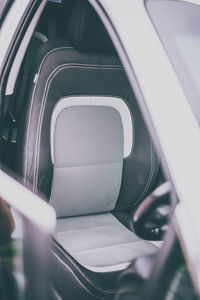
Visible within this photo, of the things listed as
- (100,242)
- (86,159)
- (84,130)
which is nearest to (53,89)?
(84,130)

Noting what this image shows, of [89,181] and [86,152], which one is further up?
[86,152]

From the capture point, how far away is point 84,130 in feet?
6.00

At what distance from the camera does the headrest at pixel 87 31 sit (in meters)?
1.61

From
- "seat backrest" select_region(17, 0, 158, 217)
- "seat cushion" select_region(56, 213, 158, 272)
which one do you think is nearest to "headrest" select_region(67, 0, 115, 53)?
"seat backrest" select_region(17, 0, 158, 217)

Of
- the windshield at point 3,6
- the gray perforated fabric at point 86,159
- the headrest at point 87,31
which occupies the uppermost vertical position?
the windshield at point 3,6

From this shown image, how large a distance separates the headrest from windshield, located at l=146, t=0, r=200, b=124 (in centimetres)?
49

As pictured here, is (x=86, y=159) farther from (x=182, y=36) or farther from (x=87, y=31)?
(x=182, y=36)

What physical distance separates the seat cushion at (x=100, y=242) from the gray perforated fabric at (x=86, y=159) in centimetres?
5

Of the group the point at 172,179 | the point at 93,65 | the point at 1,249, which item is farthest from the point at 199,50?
the point at 1,249

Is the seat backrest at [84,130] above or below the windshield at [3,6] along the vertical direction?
below

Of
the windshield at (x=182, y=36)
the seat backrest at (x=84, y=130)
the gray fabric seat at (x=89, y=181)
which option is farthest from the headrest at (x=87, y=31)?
the windshield at (x=182, y=36)

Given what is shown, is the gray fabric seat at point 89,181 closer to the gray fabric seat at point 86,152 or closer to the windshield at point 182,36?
the gray fabric seat at point 86,152

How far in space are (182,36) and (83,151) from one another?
0.84 metres

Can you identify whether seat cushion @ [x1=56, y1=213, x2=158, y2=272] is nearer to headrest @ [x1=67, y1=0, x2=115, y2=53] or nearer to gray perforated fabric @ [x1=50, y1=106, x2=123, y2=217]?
gray perforated fabric @ [x1=50, y1=106, x2=123, y2=217]
